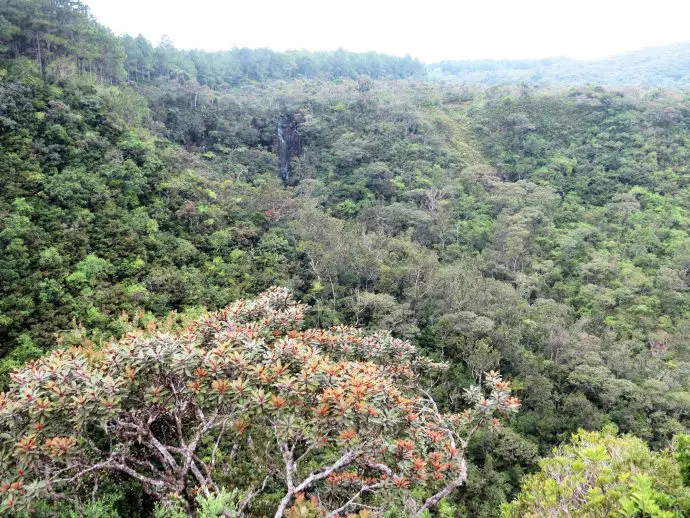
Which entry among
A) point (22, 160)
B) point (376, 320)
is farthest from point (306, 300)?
point (22, 160)

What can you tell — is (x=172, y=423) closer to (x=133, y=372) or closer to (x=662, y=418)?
(x=133, y=372)

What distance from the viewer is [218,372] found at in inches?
191

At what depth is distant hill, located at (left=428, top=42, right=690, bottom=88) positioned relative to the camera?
68375 mm

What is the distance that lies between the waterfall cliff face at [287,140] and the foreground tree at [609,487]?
2845 centimetres

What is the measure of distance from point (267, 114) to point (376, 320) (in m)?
23.5

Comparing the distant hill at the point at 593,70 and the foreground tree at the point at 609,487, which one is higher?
the distant hill at the point at 593,70

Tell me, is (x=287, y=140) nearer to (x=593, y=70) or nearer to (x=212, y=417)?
(x=212, y=417)

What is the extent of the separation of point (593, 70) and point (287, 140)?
76.4 meters

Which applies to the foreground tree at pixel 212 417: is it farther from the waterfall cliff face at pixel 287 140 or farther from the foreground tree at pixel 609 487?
the waterfall cliff face at pixel 287 140

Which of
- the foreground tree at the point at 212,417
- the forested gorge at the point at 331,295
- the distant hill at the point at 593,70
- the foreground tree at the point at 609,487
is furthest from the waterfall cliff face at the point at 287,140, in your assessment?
the distant hill at the point at 593,70

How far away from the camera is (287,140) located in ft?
106

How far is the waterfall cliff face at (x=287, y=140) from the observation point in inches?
1235

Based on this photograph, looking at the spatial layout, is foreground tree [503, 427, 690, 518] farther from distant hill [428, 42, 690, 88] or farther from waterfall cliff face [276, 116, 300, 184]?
distant hill [428, 42, 690, 88]

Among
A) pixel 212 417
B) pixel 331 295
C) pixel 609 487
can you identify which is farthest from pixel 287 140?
pixel 609 487
